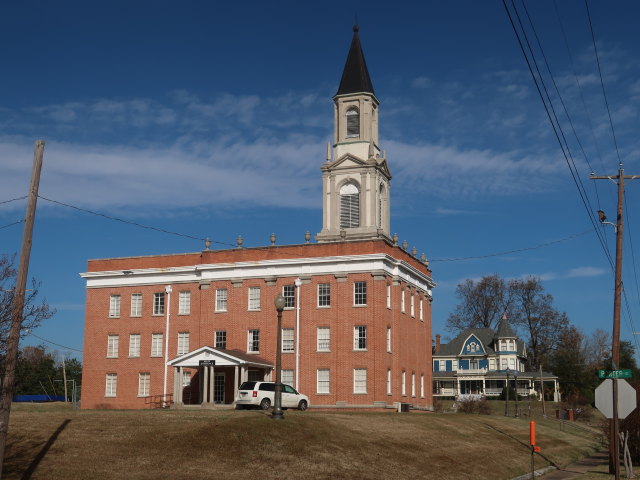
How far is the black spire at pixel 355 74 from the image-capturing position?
64.9 meters

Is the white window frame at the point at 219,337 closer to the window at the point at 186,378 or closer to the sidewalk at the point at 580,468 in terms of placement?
the window at the point at 186,378

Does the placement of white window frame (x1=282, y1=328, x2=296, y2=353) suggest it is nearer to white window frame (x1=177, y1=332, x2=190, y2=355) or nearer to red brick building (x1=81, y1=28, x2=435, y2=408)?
red brick building (x1=81, y1=28, x2=435, y2=408)

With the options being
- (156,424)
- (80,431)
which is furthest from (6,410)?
(156,424)

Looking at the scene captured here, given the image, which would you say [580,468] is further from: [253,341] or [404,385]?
[253,341]

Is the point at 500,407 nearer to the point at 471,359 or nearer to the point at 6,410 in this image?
the point at 471,359

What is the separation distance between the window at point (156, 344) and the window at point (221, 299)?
5355 millimetres

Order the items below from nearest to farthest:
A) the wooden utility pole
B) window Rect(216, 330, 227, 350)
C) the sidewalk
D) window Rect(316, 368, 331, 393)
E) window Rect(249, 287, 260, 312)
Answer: the wooden utility pole → the sidewalk → window Rect(316, 368, 331, 393) → window Rect(249, 287, 260, 312) → window Rect(216, 330, 227, 350)

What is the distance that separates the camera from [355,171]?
208 feet

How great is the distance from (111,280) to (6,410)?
46030 millimetres

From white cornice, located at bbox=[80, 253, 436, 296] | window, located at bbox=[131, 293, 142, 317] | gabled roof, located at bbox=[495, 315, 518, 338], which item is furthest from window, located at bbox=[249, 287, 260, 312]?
gabled roof, located at bbox=[495, 315, 518, 338]

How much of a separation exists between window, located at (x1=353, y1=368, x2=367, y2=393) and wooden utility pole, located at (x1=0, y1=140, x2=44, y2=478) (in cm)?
3760

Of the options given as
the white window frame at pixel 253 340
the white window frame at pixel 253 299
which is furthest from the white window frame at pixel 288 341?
the white window frame at pixel 253 299

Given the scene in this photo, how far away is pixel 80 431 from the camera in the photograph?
28922 mm

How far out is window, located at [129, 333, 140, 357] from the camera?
62500 mm
